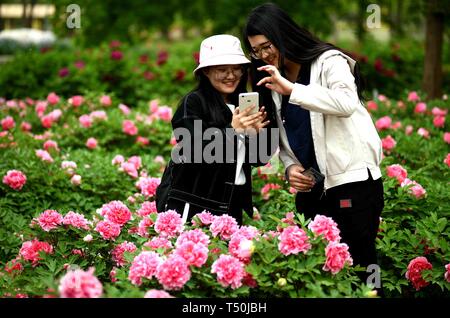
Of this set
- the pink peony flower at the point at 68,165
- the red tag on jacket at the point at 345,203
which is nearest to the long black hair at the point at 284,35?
the red tag on jacket at the point at 345,203

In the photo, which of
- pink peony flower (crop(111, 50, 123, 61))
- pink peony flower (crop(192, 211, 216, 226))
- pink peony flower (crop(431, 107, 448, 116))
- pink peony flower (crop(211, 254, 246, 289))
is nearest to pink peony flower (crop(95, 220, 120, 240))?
pink peony flower (crop(192, 211, 216, 226))

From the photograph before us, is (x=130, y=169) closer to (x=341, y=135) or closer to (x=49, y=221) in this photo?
(x=49, y=221)

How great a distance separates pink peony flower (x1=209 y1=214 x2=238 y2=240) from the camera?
2.85 metres

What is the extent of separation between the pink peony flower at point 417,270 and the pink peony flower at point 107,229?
152cm

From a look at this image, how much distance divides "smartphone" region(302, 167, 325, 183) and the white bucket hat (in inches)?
24.0

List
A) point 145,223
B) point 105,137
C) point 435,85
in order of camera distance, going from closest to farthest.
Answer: point 145,223 < point 105,137 < point 435,85

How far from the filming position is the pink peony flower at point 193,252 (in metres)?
2.50

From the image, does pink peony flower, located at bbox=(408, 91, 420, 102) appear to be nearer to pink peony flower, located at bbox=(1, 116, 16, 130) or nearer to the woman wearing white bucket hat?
the woman wearing white bucket hat

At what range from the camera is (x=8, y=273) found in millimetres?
3090

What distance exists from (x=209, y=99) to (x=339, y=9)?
10248 mm

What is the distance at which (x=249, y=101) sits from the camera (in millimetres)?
2879

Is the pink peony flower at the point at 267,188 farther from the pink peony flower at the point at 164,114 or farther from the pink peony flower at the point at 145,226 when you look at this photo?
the pink peony flower at the point at 164,114
